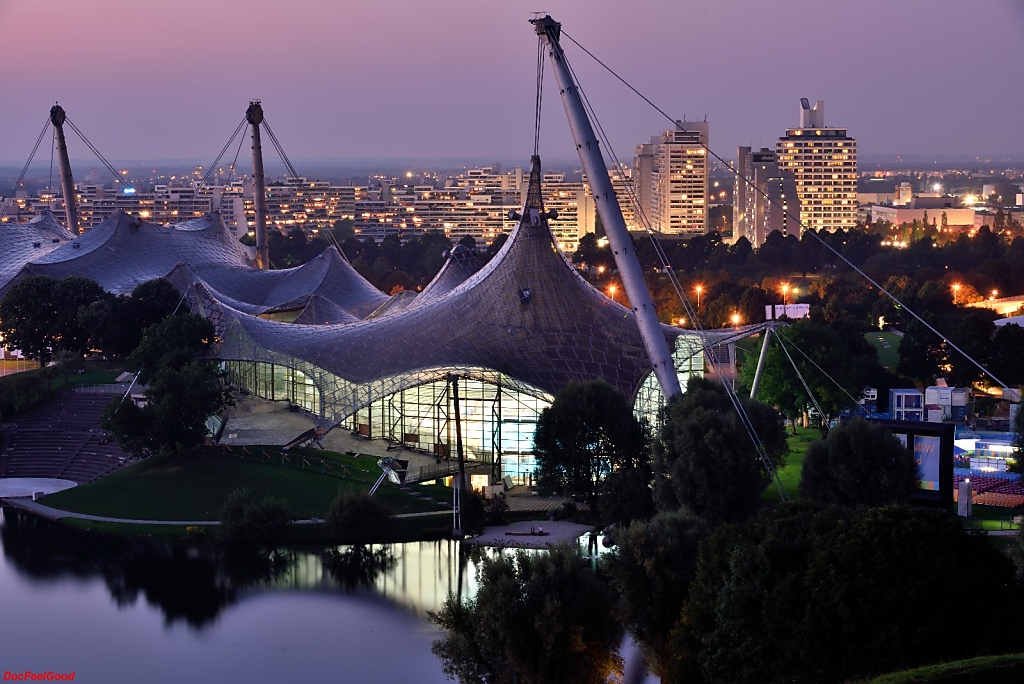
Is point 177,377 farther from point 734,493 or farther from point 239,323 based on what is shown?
point 734,493

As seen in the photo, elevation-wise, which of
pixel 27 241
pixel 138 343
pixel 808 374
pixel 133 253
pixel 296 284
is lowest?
pixel 808 374

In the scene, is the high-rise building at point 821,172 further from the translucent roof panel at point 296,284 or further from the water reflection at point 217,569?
the water reflection at point 217,569

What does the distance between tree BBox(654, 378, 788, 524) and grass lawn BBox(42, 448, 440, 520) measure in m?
5.98

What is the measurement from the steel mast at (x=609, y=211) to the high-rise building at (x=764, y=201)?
296 ft

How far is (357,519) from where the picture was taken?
32156 mm

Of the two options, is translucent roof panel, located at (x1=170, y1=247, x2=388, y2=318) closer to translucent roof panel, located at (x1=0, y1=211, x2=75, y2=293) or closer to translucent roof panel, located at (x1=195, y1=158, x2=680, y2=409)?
translucent roof panel, located at (x1=0, y1=211, x2=75, y2=293)

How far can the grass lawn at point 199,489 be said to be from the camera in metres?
34.3

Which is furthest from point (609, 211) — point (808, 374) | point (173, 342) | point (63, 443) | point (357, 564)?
point (63, 443)

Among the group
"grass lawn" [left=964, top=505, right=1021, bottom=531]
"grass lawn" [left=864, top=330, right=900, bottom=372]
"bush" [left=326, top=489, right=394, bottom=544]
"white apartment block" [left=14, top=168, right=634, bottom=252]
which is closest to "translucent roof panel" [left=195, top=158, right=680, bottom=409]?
"bush" [left=326, top=489, right=394, bottom=544]

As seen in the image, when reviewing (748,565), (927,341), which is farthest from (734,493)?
(927,341)

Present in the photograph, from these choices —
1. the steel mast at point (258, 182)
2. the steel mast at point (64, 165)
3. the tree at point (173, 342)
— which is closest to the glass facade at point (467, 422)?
the tree at point (173, 342)

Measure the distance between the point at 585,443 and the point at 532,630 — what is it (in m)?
10.6

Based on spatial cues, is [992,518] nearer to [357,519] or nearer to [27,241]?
[357,519]

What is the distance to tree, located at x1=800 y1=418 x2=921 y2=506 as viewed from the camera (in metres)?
28.8
